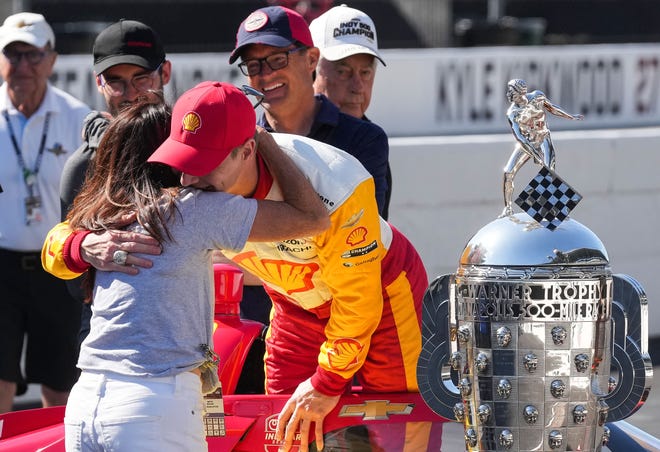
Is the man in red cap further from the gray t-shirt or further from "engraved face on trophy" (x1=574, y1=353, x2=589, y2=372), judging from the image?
"engraved face on trophy" (x1=574, y1=353, x2=589, y2=372)

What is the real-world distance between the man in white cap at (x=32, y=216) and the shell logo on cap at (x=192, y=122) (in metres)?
2.61

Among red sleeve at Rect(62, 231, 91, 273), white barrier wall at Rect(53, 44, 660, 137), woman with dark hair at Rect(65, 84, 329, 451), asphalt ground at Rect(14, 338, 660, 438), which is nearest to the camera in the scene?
woman with dark hair at Rect(65, 84, 329, 451)

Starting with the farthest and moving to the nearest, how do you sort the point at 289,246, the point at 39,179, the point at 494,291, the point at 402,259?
the point at 39,179 < the point at 402,259 < the point at 289,246 < the point at 494,291

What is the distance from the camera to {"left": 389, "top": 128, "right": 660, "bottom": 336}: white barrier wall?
6543 millimetres

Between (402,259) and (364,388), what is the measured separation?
354 millimetres

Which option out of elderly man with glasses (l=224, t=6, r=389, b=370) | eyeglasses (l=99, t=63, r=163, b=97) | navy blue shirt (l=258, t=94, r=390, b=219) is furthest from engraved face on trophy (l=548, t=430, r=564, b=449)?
eyeglasses (l=99, t=63, r=163, b=97)

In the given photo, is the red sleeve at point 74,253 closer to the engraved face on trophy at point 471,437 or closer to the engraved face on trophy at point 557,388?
the engraved face on trophy at point 471,437

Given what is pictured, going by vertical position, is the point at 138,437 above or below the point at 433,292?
below

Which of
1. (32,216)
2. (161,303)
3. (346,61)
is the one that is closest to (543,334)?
(161,303)

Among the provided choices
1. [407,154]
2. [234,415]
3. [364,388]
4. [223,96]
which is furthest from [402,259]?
[407,154]

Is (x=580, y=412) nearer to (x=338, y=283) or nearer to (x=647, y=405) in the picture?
(x=338, y=283)

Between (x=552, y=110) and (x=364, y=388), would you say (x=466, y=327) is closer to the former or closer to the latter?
(x=552, y=110)

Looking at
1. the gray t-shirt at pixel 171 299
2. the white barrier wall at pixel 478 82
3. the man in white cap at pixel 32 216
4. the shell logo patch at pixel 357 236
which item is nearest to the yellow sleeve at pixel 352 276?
the shell logo patch at pixel 357 236

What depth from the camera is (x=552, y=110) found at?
8.89 feet
